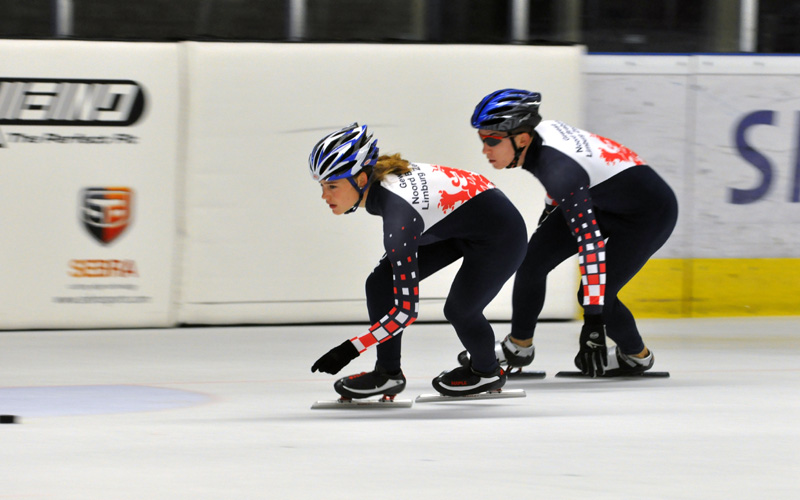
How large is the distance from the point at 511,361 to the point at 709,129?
10.4ft

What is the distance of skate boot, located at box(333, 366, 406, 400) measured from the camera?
4973 mm

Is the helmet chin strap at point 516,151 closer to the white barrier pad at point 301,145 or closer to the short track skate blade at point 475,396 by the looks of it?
the short track skate blade at point 475,396

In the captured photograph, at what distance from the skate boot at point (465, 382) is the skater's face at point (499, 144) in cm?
99

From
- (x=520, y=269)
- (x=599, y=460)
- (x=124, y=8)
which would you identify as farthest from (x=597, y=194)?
(x=124, y=8)

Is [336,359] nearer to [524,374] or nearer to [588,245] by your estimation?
[588,245]

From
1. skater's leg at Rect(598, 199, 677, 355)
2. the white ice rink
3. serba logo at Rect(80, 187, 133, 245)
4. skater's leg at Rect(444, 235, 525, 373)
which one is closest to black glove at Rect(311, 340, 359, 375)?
the white ice rink

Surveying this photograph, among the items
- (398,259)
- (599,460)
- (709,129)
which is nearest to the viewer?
(599,460)

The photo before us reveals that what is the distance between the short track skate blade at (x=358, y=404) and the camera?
16.3ft

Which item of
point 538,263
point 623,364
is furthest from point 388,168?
point 623,364

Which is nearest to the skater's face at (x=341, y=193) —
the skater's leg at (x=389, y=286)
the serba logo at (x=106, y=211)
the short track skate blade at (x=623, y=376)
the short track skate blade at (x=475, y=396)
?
the skater's leg at (x=389, y=286)

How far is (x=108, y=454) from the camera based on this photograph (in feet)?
13.4

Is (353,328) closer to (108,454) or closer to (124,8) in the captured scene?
(124,8)

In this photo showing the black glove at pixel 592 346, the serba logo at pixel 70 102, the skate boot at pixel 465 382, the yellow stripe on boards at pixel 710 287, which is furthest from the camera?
the yellow stripe on boards at pixel 710 287

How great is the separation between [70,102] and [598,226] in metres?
3.57
